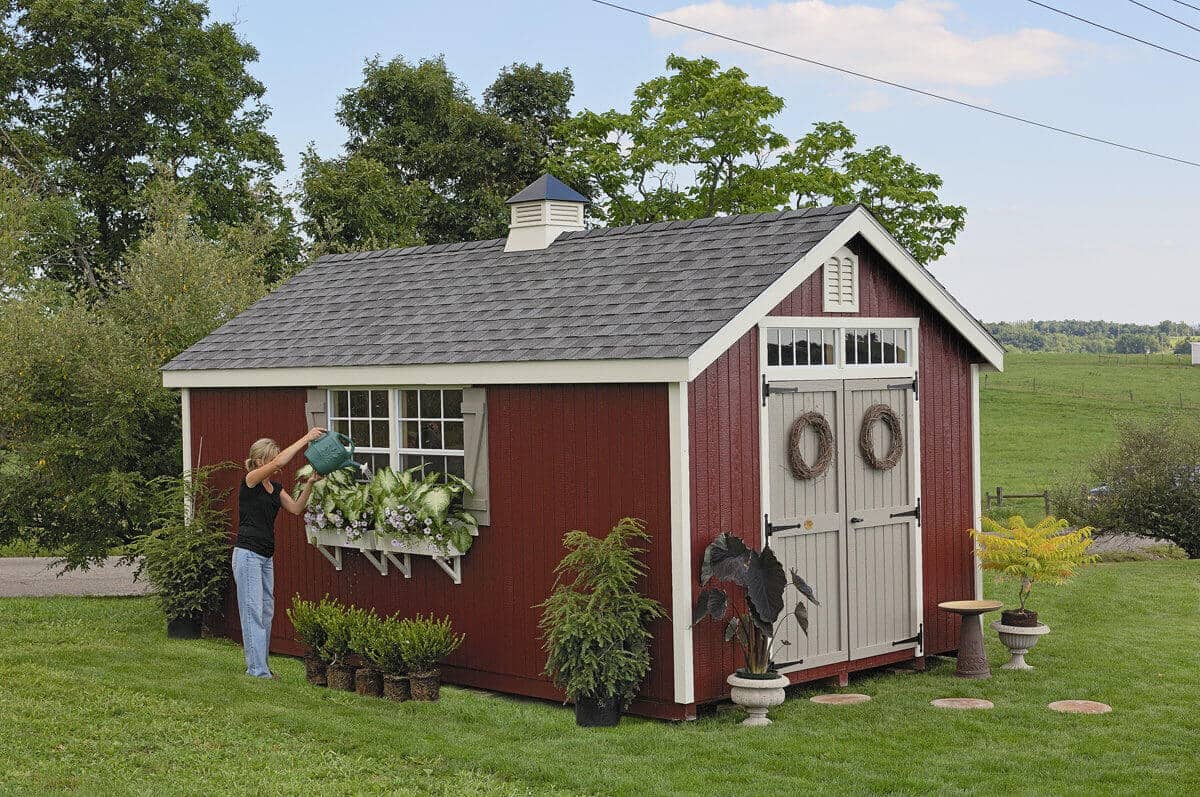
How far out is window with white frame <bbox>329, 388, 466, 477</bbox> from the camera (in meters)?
10.3

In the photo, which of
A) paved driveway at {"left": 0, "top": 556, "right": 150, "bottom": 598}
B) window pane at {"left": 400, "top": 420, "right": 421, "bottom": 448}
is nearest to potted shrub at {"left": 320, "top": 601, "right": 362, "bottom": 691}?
window pane at {"left": 400, "top": 420, "right": 421, "bottom": 448}

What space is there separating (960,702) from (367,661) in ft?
13.6

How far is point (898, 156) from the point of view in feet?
111

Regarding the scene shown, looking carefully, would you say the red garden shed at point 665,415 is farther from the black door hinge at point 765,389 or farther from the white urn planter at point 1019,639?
the white urn planter at point 1019,639

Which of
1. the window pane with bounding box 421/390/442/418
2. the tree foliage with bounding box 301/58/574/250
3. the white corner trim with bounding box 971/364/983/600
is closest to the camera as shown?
the window pane with bounding box 421/390/442/418

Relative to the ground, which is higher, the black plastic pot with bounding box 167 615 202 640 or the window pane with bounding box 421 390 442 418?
the window pane with bounding box 421 390 442 418

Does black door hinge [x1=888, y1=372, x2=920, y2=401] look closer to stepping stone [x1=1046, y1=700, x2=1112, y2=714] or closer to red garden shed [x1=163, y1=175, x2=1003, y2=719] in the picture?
red garden shed [x1=163, y1=175, x2=1003, y2=719]

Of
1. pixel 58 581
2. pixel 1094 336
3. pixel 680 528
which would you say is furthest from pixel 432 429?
pixel 1094 336

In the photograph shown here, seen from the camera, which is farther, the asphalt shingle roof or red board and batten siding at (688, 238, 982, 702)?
the asphalt shingle roof

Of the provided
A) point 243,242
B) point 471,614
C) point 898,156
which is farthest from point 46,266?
point 471,614

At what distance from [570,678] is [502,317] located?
2957 millimetres

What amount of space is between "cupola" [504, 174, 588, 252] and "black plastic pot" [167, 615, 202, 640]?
14.2 ft

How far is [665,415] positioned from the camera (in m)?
8.94

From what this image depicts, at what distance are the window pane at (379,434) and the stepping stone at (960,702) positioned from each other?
4471 mm
